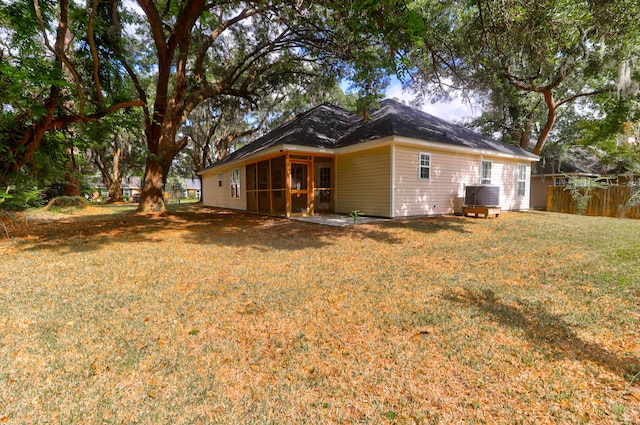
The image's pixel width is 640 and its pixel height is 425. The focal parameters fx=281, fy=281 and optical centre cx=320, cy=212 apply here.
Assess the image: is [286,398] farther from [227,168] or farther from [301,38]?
[227,168]

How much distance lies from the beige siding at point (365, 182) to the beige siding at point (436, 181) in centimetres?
38

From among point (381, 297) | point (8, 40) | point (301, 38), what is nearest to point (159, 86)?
point (8, 40)

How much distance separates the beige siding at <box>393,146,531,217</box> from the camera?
32.3 feet

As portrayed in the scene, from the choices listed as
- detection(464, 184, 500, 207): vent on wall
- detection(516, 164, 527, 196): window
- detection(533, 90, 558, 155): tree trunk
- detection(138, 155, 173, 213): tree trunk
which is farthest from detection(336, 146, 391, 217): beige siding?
detection(533, 90, 558, 155): tree trunk

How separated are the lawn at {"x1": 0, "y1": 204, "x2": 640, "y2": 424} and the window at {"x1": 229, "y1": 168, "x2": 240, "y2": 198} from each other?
9840mm

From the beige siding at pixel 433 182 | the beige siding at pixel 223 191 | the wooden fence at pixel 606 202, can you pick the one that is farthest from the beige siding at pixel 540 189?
the beige siding at pixel 223 191

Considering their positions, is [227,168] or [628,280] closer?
[628,280]

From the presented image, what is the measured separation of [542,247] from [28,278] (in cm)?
919

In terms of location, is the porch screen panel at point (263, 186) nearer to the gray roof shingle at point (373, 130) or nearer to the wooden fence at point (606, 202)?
the gray roof shingle at point (373, 130)

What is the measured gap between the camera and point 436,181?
1080cm

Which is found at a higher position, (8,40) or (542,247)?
(8,40)

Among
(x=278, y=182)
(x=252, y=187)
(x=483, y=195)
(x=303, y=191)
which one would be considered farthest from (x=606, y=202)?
(x=252, y=187)

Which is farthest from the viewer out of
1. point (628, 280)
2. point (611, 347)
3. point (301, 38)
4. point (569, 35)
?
point (301, 38)

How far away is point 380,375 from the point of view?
84.5 inches
